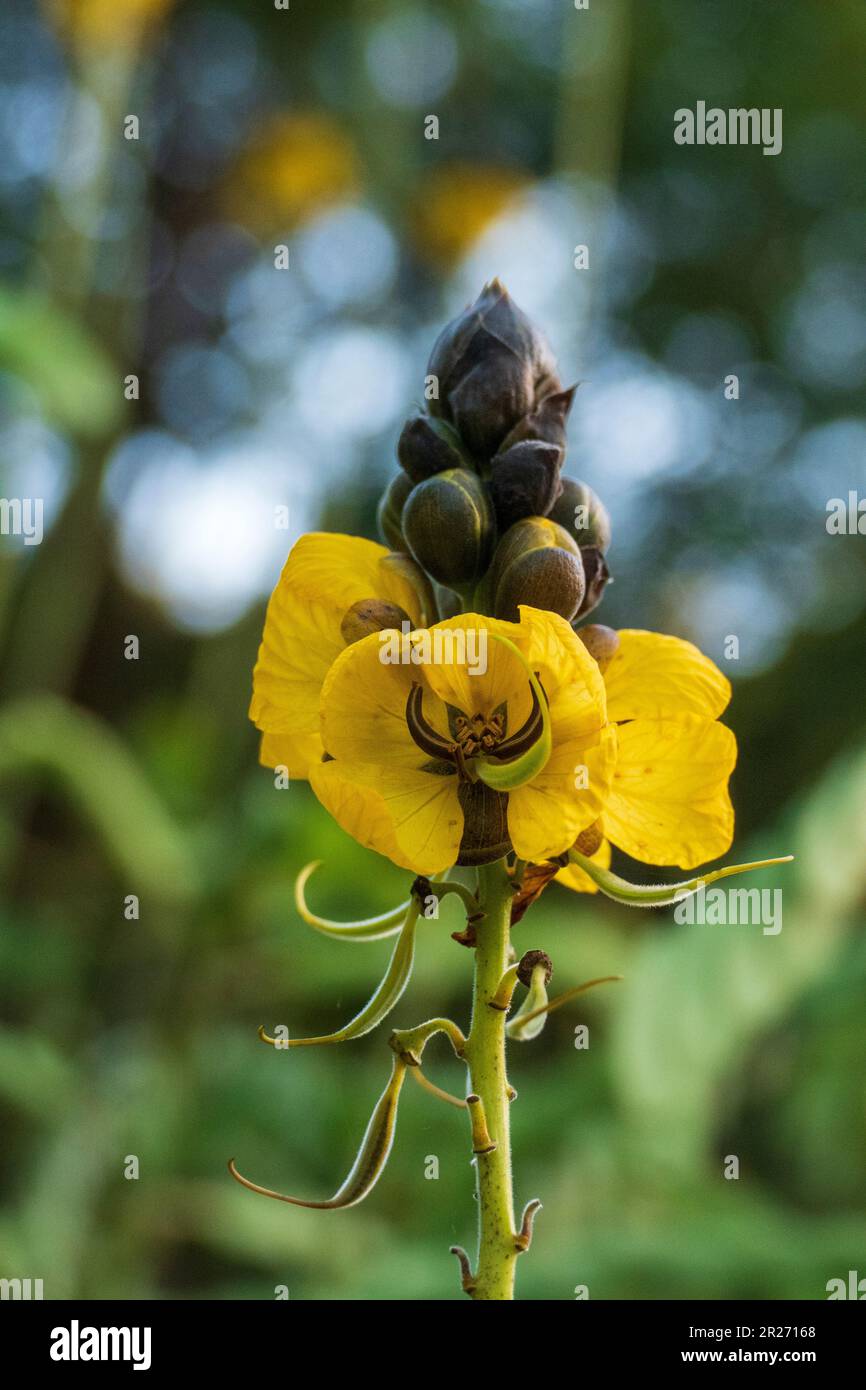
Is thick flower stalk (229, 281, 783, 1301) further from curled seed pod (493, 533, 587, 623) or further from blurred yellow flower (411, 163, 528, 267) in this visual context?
blurred yellow flower (411, 163, 528, 267)

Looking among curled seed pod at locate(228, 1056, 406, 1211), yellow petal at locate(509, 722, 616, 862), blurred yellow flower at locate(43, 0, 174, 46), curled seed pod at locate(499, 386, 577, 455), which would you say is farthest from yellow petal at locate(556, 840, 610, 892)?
blurred yellow flower at locate(43, 0, 174, 46)

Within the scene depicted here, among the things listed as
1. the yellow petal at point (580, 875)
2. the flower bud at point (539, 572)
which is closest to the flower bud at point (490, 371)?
the flower bud at point (539, 572)

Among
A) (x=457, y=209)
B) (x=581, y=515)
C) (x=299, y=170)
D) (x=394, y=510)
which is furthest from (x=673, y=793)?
(x=299, y=170)

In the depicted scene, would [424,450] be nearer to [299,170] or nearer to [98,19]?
[98,19]

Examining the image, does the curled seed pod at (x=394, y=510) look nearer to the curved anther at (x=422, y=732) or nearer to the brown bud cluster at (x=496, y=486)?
the brown bud cluster at (x=496, y=486)

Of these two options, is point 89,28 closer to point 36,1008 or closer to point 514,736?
point 36,1008

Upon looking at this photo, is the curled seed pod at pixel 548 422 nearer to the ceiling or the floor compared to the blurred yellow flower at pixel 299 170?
nearer to the floor

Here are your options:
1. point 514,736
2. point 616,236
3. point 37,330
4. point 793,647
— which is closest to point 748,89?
point 616,236
